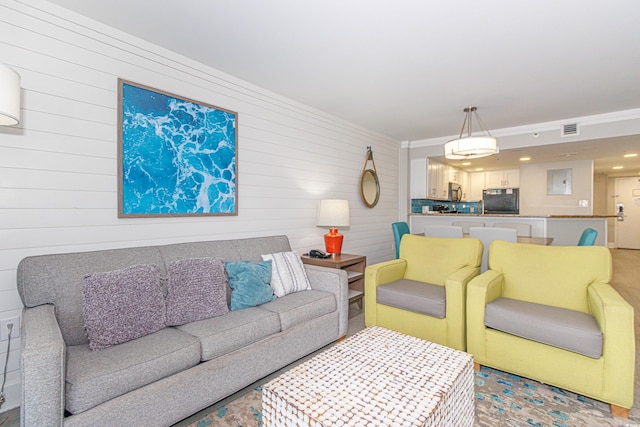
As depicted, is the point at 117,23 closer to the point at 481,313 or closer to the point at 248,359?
the point at 248,359

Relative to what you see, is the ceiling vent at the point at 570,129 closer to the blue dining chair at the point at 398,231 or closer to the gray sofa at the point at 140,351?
the blue dining chair at the point at 398,231

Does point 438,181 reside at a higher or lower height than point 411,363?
higher

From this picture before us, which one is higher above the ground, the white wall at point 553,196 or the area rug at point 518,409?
the white wall at point 553,196

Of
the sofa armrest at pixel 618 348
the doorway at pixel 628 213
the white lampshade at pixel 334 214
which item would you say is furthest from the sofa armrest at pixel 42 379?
the doorway at pixel 628 213

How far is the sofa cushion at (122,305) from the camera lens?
→ 5.56ft

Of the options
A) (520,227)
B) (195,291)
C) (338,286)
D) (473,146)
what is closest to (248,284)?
(195,291)

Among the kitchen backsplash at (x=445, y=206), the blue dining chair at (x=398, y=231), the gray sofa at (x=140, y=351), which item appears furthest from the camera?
the kitchen backsplash at (x=445, y=206)

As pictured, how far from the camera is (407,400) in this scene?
1269 mm

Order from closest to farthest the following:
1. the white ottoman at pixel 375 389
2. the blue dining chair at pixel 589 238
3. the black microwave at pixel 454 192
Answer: the white ottoman at pixel 375 389 < the blue dining chair at pixel 589 238 < the black microwave at pixel 454 192

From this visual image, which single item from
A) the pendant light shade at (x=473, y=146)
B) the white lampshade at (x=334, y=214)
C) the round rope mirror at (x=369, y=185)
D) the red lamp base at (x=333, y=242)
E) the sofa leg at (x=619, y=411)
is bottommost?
the sofa leg at (x=619, y=411)

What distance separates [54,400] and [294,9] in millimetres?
2433

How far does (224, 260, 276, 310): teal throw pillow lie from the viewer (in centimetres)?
238

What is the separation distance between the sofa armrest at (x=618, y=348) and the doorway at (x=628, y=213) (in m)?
9.98

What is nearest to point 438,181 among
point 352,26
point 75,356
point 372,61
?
point 372,61
